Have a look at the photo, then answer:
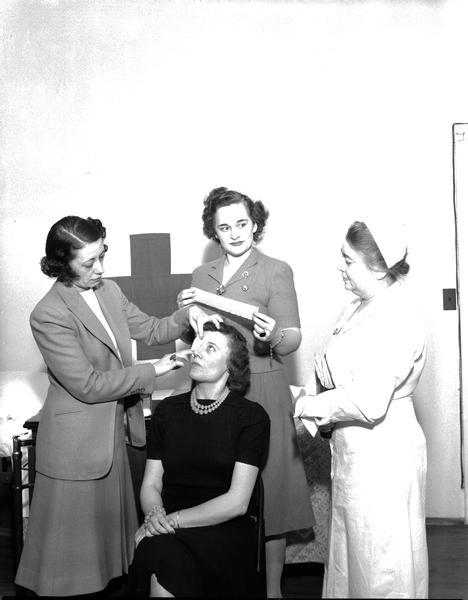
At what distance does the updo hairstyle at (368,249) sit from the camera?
2207mm

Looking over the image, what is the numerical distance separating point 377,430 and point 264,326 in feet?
1.55

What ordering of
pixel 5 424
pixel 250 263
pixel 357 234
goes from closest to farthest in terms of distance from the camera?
1. pixel 357 234
2. pixel 250 263
3. pixel 5 424

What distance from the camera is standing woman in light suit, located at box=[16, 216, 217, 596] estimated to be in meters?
2.32

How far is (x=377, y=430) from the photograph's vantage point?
86.6 inches

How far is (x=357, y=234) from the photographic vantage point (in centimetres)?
222

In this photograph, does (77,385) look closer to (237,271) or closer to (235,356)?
(235,356)

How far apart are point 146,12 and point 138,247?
3.56 ft

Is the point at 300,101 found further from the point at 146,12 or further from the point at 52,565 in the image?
the point at 52,565

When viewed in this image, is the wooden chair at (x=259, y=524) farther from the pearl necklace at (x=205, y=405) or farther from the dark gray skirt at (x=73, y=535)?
the dark gray skirt at (x=73, y=535)

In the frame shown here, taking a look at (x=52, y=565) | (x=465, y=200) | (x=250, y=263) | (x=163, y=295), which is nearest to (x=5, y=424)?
(x=163, y=295)

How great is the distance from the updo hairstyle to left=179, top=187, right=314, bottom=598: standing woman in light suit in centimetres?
43

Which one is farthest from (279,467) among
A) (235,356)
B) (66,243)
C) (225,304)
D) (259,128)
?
(259,128)

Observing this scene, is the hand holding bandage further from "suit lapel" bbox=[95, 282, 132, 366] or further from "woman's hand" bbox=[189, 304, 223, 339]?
"suit lapel" bbox=[95, 282, 132, 366]

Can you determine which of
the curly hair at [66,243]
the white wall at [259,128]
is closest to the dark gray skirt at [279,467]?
the curly hair at [66,243]
